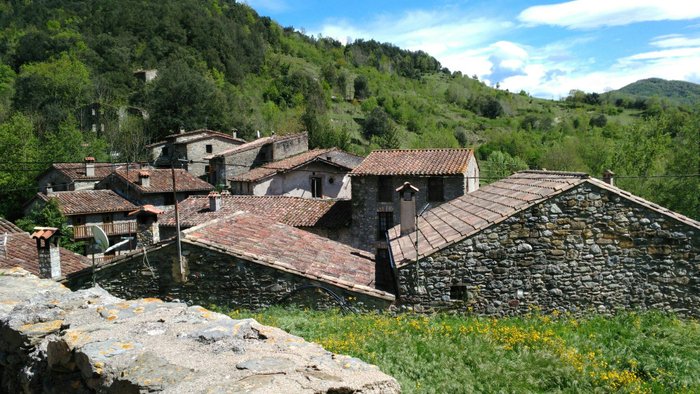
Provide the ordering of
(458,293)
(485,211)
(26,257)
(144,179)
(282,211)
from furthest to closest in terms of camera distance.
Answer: (144,179), (282,211), (26,257), (485,211), (458,293)

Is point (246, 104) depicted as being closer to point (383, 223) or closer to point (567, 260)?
point (383, 223)

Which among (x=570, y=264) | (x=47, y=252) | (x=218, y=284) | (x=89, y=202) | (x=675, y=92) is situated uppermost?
(x=675, y=92)

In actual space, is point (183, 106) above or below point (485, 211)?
above

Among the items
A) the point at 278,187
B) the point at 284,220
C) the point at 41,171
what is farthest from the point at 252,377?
the point at 41,171

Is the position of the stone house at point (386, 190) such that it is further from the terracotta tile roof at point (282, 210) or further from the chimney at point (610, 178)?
the chimney at point (610, 178)

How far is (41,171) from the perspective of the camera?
42.3 m

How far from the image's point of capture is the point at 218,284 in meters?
10.8

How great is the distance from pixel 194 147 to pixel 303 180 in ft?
61.4

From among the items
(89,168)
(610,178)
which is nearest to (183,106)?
(89,168)

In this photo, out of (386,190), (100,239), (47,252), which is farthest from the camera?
(386,190)

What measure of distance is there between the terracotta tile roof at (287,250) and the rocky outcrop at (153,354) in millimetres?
6392

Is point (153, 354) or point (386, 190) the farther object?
point (386, 190)

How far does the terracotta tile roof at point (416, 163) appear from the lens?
83.7 feet

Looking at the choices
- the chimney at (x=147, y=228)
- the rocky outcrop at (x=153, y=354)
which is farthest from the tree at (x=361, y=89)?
the rocky outcrop at (x=153, y=354)
